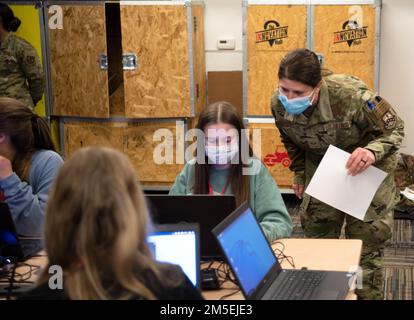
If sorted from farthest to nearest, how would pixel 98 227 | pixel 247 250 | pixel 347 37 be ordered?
pixel 347 37
pixel 247 250
pixel 98 227

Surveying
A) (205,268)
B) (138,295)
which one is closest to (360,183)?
(205,268)

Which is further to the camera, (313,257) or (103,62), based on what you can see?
(103,62)

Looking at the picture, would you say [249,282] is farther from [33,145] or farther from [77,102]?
[77,102]

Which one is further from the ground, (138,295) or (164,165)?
(138,295)

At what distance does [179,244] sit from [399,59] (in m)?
4.14

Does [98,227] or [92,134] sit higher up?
[98,227]

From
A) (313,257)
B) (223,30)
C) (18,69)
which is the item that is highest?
(223,30)

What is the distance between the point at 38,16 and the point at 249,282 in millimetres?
4257

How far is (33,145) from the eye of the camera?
8.98 feet

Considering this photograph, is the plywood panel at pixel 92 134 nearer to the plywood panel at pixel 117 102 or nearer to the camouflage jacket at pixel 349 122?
the plywood panel at pixel 117 102

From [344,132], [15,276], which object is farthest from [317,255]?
[15,276]

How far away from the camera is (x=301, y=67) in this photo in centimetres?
273

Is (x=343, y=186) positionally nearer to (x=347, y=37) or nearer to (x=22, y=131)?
(x=22, y=131)

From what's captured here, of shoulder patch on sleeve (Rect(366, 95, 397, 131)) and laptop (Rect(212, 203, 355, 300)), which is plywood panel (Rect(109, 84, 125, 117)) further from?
laptop (Rect(212, 203, 355, 300))
